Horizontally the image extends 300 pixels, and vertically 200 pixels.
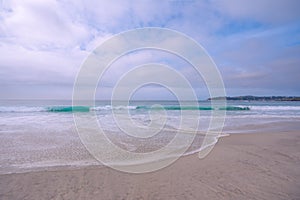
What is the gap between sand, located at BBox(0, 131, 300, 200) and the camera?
358 centimetres

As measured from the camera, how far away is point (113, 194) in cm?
362

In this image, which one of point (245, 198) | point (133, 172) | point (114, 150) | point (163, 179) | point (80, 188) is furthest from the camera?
point (114, 150)

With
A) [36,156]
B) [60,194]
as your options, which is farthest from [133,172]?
[36,156]

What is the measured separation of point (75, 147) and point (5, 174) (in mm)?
2766

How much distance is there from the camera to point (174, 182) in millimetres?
4102

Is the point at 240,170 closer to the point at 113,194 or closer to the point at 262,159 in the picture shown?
the point at 262,159

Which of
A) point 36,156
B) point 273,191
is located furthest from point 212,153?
point 36,156

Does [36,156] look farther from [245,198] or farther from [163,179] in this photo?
[245,198]

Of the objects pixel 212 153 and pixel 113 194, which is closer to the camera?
pixel 113 194

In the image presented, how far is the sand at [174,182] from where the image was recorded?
3.58 m

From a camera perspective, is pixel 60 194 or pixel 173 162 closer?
pixel 60 194

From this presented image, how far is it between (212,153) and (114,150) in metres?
3.31

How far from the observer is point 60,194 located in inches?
141

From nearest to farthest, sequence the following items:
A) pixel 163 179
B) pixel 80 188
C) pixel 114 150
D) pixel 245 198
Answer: pixel 245 198 → pixel 80 188 → pixel 163 179 → pixel 114 150
